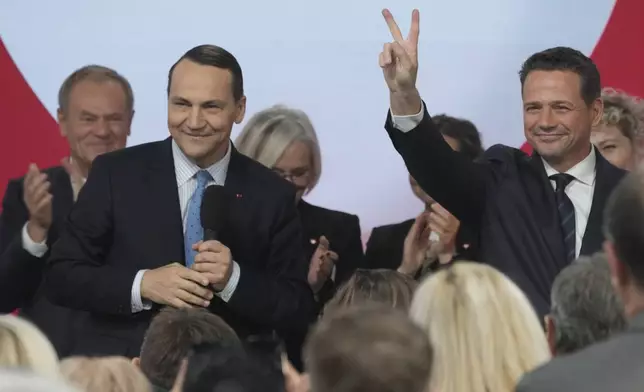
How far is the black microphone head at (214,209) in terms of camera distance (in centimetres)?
325

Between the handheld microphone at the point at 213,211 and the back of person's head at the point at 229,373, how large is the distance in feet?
3.92

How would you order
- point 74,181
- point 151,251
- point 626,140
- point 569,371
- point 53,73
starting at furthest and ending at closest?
point 53,73, point 626,140, point 74,181, point 151,251, point 569,371

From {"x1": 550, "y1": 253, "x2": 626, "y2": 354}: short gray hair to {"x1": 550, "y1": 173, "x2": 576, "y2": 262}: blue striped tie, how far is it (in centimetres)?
103

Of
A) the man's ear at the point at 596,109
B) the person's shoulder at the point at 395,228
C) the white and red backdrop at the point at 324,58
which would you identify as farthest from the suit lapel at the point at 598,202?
the white and red backdrop at the point at 324,58

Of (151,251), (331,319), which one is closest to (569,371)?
(331,319)

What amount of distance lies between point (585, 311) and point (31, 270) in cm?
200

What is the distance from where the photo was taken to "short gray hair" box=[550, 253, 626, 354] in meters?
2.49

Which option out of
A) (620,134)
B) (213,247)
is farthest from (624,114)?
(213,247)

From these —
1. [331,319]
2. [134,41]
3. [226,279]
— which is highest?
[134,41]

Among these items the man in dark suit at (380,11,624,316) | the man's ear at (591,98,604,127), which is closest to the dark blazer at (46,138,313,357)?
the man in dark suit at (380,11,624,316)

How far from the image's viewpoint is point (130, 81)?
4910 millimetres

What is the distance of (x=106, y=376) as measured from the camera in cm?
234

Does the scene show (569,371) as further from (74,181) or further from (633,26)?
(633,26)

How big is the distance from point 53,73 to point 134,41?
0.34 m
